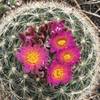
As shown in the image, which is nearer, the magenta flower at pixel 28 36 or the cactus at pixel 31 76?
the magenta flower at pixel 28 36

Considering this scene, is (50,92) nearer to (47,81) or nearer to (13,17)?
(47,81)

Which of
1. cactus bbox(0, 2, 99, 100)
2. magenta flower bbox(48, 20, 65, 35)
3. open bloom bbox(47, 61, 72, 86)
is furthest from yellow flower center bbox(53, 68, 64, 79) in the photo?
magenta flower bbox(48, 20, 65, 35)

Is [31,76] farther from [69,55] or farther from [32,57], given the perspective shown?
[69,55]

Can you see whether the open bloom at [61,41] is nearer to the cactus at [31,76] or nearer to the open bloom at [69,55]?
the open bloom at [69,55]

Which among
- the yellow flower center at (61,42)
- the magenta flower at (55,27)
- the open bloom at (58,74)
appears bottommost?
the open bloom at (58,74)

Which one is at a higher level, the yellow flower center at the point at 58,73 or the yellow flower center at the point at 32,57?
the yellow flower center at the point at 32,57

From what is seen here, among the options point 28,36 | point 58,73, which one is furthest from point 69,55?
point 28,36

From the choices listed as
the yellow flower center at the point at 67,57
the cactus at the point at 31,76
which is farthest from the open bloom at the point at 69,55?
the cactus at the point at 31,76
